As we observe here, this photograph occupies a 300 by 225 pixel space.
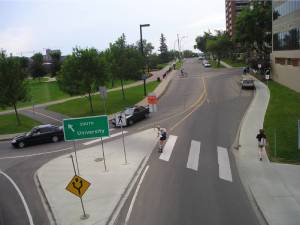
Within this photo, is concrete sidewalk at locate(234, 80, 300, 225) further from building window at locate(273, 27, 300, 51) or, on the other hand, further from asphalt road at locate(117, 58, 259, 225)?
building window at locate(273, 27, 300, 51)

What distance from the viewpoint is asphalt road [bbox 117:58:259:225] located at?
12562mm

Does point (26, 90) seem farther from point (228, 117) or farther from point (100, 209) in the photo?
point (100, 209)

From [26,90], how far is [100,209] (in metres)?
22.4

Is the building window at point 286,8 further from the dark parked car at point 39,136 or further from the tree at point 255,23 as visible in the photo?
the dark parked car at point 39,136

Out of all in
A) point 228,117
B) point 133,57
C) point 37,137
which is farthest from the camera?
point 133,57

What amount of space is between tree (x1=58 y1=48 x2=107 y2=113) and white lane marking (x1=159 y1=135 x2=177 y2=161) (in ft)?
45.3

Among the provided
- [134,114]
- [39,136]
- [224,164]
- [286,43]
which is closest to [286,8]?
[286,43]

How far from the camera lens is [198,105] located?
36500 millimetres

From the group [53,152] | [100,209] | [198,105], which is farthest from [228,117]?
[100,209]

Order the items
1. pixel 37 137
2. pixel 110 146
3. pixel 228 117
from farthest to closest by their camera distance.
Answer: pixel 228 117
pixel 37 137
pixel 110 146

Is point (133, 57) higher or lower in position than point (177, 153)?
higher

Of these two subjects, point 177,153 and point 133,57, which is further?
point 133,57

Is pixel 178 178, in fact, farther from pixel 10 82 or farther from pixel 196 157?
pixel 10 82

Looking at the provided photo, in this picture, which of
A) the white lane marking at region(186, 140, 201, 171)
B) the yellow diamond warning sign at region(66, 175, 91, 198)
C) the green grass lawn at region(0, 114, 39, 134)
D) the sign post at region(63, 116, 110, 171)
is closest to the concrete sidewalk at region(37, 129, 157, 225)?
the yellow diamond warning sign at region(66, 175, 91, 198)
